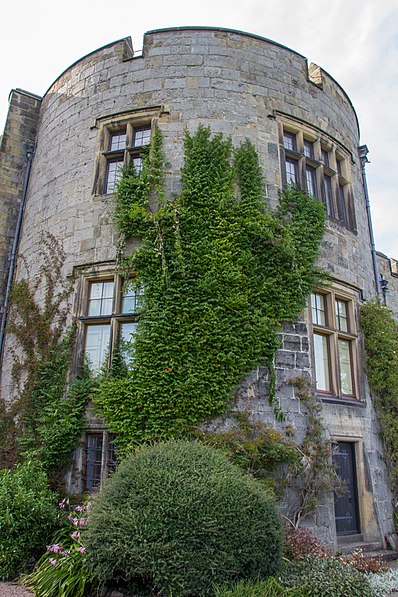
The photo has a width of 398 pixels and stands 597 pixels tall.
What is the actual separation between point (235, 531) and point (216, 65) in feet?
27.2

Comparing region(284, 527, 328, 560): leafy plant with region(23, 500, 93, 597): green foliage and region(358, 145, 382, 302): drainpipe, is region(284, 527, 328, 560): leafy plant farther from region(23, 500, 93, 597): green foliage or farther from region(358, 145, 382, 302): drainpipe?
region(358, 145, 382, 302): drainpipe

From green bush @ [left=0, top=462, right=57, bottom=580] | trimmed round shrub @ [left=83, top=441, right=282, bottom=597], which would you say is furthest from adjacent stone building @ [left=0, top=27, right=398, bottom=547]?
trimmed round shrub @ [left=83, top=441, right=282, bottom=597]

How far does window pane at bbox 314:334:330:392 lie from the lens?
8742 mm

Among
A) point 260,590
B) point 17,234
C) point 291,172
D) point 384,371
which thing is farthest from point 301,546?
point 17,234

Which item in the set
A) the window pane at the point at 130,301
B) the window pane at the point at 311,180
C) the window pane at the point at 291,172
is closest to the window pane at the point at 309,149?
the window pane at the point at 311,180

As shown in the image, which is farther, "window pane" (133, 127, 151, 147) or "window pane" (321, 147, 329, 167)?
"window pane" (321, 147, 329, 167)

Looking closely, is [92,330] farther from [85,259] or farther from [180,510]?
[180,510]

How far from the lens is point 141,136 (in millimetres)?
9500

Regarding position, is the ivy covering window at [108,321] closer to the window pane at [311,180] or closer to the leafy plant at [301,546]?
the leafy plant at [301,546]

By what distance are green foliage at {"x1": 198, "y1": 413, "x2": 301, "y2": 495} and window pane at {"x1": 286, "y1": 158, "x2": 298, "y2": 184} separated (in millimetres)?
4683

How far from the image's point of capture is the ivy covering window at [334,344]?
8.81 m

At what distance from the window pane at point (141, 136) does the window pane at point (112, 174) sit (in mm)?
445

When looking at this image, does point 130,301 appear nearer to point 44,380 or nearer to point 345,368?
point 44,380

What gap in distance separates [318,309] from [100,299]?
153 inches
